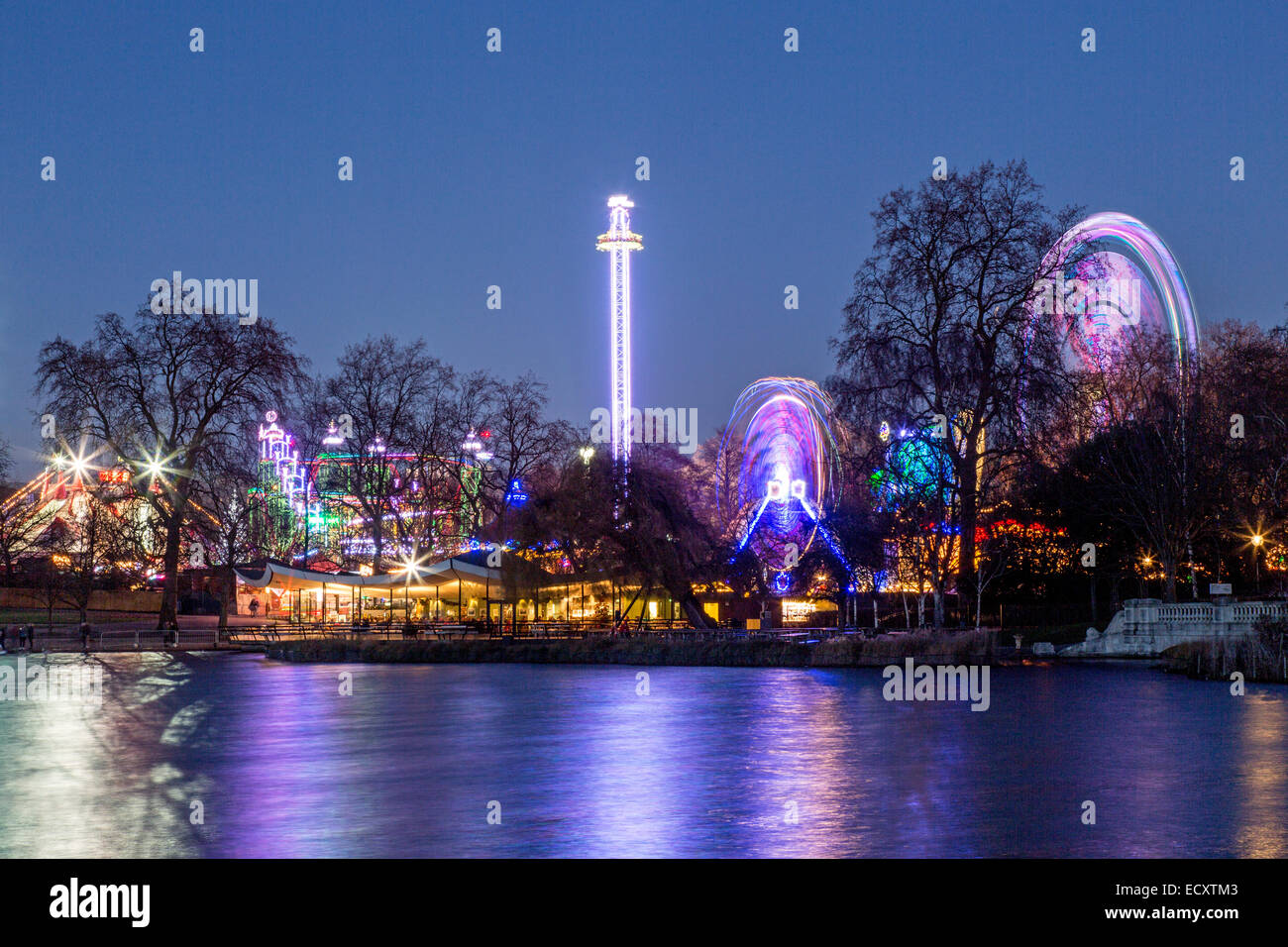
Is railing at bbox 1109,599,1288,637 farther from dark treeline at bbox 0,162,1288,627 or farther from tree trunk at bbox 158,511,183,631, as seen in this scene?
tree trunk at bbox 158,511,183,631

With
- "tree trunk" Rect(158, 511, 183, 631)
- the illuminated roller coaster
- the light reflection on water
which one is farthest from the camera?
"tree trunk" Rect(158, 511, 183, 631)

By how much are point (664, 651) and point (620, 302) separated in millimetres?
52629

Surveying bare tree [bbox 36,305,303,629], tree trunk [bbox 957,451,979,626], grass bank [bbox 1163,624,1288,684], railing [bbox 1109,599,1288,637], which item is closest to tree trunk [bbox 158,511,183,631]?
bare tree [bbox 36,305,303,629]

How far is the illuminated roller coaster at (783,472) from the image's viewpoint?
5919 centimetres

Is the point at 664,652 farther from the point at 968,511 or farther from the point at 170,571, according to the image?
the point at 170,571

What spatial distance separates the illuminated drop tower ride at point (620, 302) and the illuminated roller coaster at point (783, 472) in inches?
921

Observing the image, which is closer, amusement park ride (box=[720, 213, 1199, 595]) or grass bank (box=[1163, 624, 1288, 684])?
grass bank (box=[1163, 624, 1288, 684])

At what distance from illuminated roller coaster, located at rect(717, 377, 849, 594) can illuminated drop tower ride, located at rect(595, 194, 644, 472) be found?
2340cm

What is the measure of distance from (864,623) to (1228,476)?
20.4 meters

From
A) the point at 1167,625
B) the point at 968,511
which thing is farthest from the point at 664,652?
the point at 1167,625

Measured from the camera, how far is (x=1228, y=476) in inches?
2354

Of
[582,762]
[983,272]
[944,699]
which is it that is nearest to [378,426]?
[983,272]

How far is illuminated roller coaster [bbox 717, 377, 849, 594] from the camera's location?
59.2 m

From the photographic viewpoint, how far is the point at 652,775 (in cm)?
1839
